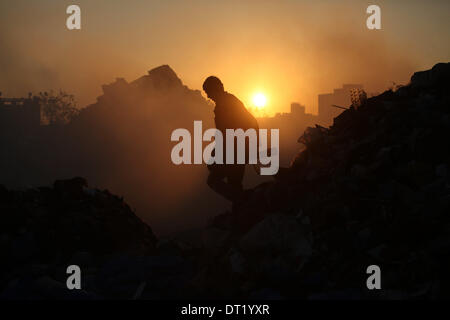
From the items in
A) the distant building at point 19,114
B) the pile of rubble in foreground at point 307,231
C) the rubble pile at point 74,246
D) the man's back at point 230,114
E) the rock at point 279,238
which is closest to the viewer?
the pile of rubble in foreground at point 307,231

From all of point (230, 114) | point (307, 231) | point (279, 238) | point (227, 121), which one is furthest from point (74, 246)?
point (307, 231)

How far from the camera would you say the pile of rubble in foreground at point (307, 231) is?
17.4 feet

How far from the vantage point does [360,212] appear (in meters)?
6.06

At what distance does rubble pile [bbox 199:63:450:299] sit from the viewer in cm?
518

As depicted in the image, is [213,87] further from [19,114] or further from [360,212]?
[19,114]

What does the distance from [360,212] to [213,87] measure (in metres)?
2.80

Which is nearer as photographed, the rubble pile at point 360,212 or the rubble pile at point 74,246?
the rubble pile at point 360,212

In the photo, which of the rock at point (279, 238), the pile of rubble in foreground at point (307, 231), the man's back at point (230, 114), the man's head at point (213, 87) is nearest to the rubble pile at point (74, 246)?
the pile of rubble in foreground at point (307, 231)

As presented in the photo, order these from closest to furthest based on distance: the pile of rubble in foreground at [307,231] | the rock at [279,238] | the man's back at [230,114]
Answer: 1. the pile of rubble in foreground at [307,231]
2. the rock at [279,238]
3. the man's back at [230,114]

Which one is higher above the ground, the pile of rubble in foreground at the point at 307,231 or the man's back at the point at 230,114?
the man's back at the point at 230,114

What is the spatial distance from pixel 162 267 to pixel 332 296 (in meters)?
2.67

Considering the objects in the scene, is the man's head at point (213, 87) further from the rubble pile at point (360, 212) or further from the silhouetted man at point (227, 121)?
the rubble pile at point (360, 212)

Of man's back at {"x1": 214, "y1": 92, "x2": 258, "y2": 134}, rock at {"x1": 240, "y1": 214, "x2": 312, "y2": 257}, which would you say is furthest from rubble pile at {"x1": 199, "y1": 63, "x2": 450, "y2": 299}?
man's back at {"x1": 214, "y1": 92, "x2": 258, "y2": 134}

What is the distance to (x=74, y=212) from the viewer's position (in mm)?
8273
